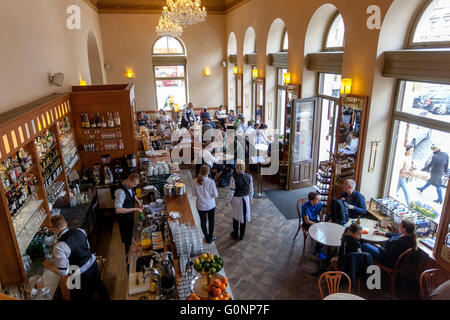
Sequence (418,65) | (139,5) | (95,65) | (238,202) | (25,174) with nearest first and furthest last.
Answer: (25,174) → (418,65) → (238,202) → (95,65) → (139,5)

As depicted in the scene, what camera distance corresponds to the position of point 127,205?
5246 millimetres

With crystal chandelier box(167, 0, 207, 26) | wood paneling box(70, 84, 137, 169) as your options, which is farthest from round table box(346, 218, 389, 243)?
crystal chandelier box(167, 0, 207, 26)

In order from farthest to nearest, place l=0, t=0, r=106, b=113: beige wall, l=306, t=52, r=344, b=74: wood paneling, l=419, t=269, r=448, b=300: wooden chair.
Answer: l=306, t=52, r=344, b=74: wood paneling → l=0, t=0, r=106, b=113: beige wall → l=419, t=269, r=448, b=300: wooden chair

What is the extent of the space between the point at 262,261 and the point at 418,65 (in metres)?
4.08

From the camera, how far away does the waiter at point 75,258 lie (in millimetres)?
3695

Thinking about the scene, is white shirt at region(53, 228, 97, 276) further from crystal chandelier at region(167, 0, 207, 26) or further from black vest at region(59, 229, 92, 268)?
crystal chandelier at region(167, 0, 207, 26)

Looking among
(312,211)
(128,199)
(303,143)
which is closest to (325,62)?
(303,143)

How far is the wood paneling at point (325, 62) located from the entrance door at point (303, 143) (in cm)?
86

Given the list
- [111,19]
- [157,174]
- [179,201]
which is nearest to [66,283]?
[179,201]

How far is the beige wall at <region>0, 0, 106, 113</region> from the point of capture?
13.8 ft

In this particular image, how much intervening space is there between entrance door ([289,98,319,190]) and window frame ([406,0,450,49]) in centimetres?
289

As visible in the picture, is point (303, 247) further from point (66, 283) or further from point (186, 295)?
point (66, 283)

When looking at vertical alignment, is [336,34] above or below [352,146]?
above

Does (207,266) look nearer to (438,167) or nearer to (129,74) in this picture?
(438,167)
